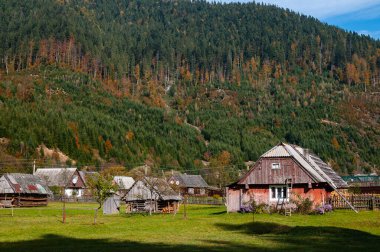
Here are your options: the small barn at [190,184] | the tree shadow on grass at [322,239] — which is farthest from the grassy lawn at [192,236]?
the small barn at [190,184]

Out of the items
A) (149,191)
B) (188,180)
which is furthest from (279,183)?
(188,180)

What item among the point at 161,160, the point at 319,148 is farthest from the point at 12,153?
the point at 319,148

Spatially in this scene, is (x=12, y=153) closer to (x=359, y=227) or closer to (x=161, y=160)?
(x=161, y=160)

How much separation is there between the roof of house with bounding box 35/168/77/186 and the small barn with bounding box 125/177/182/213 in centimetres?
5525

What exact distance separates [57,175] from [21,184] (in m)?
33.0

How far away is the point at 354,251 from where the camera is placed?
24.5m

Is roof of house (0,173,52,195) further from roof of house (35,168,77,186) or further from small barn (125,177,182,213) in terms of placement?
small barn (125,177,182,213)

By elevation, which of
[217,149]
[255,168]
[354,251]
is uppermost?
[217,149]

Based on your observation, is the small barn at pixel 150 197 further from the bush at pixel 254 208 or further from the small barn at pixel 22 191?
the small barn at pixel 22 191

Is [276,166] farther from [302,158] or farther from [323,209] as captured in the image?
[323,209]

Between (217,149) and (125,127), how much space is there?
30497mm

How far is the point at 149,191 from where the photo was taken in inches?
2435

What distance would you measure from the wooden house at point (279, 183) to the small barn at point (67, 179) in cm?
6360

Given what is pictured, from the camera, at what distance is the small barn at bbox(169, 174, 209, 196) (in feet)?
426
